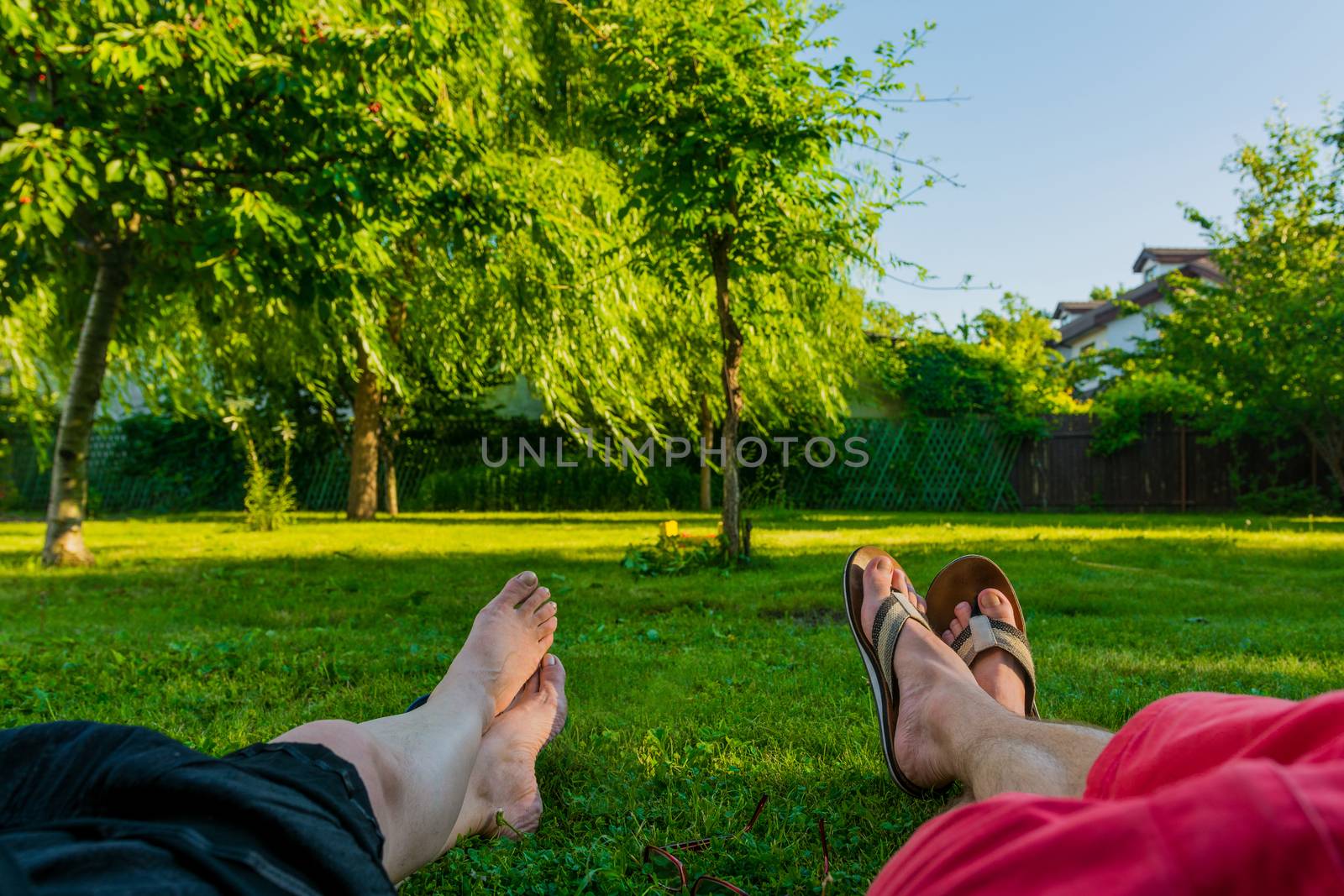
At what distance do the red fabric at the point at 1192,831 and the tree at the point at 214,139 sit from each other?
448 cm

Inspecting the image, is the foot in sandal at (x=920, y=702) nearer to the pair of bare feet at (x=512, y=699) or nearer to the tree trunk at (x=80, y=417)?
the pair of bare feet at (x=512, y=699)

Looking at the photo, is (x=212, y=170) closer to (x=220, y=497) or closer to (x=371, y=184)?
(x=371, y=184)

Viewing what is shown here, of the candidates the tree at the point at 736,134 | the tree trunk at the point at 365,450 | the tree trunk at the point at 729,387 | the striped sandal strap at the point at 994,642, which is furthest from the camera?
the tree trunk at the point at 365,450

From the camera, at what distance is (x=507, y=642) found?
195 centimetres

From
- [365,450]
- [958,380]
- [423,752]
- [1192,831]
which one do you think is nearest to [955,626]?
[423,752]

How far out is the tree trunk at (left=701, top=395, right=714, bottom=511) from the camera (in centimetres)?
1170

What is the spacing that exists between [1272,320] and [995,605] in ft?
35.8

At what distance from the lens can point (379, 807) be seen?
105 cm

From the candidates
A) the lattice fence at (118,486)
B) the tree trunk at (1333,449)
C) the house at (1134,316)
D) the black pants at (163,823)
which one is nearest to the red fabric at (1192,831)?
the black pants at (163,823)

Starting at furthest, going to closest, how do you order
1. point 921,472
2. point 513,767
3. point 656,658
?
1. point 921,472
2. point 656,658
3. point 513,767

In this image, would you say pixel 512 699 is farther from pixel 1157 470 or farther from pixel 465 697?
pixel 1157 470

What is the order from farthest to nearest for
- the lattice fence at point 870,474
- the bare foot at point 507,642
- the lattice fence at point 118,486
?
the lattice fence at point 118,486, the lattice fence at point 870,474, the bare foot at point 507,642

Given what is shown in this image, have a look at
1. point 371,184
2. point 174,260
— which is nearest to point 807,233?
point 371,184

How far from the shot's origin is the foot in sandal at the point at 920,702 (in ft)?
5.36
